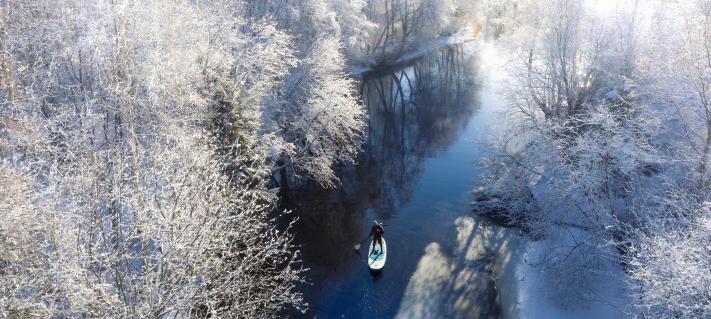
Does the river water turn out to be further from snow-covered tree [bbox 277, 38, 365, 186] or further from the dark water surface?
snow-covered tree [bbox 277, 38, 365, 186]

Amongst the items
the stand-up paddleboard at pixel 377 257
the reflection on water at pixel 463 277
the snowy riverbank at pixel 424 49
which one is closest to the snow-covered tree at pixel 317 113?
the stand-up paddleboard at pixel 377 257

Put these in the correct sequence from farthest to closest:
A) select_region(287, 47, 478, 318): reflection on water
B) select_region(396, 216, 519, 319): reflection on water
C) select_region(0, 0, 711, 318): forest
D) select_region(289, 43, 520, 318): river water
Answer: select_region(287, 47, 478, 318): reflection on water → select_region(289, 43, 520, 318): river water → select_region(396, 216, 519, 319): reflection on water → select_region(0, 0, 711, 318): forest

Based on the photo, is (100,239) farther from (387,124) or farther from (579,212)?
(387,124)

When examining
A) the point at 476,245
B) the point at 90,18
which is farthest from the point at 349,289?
the point at 90,18

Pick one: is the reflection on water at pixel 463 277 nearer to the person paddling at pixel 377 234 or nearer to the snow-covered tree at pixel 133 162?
the person paddling at pixel 377 234

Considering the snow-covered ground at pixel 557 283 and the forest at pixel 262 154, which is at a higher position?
the forest at pixel 262 154

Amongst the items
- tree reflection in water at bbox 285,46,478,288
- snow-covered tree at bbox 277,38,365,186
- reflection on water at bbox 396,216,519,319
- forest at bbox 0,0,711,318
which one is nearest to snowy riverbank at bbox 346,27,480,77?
tree reflection in water at bbox 285,46,478,288

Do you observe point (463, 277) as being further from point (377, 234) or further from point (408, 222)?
point (408, 222)
